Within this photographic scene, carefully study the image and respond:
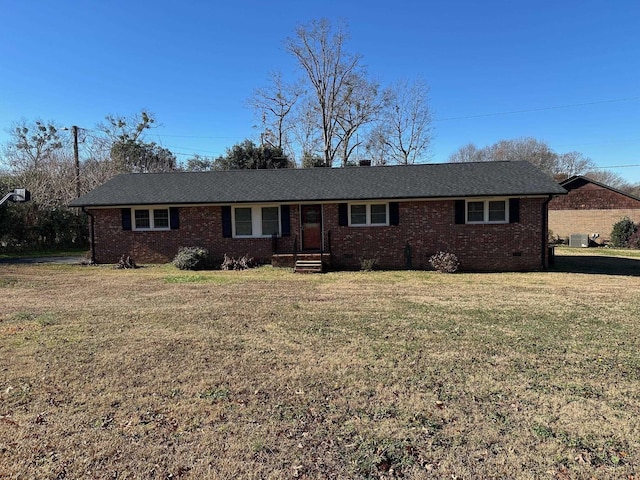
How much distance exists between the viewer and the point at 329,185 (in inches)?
618

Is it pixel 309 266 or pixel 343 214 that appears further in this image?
pixel 343 214

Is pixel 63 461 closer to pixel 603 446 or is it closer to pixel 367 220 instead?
pixel 603 446

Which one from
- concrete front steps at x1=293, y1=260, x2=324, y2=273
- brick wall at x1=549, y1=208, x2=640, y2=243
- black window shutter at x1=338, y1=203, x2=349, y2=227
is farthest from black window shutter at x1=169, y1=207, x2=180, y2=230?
brick wall at x1=549, y1=208, x2=640, y2=243

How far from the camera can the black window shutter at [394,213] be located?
1445 cm

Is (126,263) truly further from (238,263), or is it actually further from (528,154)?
(528,154)

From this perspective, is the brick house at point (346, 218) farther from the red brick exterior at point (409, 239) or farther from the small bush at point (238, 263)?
the small bush at point (238, 263)

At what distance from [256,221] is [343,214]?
3.34 m

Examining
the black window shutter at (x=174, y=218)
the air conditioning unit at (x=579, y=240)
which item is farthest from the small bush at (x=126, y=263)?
the air conditioning unit at (x=579, y=240)

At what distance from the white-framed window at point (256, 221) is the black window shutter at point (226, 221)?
20cm

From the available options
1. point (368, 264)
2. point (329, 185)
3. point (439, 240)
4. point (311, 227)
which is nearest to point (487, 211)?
point (439, 240)

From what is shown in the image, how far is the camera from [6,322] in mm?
7039

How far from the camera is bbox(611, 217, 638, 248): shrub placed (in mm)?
24312

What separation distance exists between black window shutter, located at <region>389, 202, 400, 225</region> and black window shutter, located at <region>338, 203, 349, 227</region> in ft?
5.01

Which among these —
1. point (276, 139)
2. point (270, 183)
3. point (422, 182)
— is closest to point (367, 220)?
point (422, 182)
